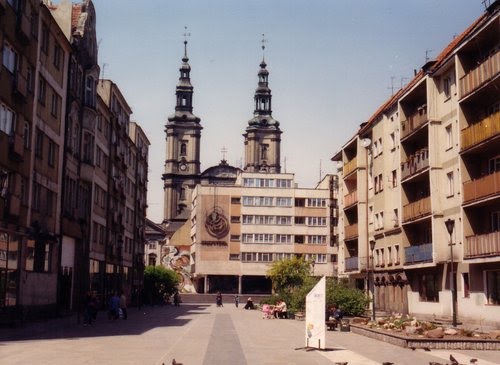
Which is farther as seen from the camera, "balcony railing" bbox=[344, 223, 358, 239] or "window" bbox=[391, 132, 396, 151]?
"balcony railing" bbox=[344, 223, 358, 239]

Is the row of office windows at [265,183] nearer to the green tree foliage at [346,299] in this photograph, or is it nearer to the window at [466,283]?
the green tree foliage at [346,299]

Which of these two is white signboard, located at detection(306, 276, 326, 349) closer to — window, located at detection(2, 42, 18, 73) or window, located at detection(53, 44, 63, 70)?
window, located at detection(2, 42, 18, 73)

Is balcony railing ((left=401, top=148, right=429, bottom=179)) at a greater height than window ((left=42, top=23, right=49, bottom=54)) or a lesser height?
lesser

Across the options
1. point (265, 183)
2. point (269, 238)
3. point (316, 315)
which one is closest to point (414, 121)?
point (316, 315)

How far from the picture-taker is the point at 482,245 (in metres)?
32.6

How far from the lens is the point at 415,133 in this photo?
4284cm

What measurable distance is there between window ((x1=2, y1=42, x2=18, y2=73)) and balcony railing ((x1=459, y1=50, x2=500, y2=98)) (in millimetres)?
22071

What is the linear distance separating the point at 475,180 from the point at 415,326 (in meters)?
11.1

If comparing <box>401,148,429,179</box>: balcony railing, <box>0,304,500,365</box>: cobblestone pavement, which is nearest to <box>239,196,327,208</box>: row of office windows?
<box>401,148,429,179</box>: balcony railing

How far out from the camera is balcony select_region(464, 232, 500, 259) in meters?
31.2

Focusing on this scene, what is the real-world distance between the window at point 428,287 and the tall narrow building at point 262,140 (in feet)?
342

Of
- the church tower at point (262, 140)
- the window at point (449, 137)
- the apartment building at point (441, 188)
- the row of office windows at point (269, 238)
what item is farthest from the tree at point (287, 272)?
the church tower at point (262, 140)

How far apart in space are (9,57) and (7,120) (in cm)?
291

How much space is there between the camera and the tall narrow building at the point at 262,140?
148375 mm
